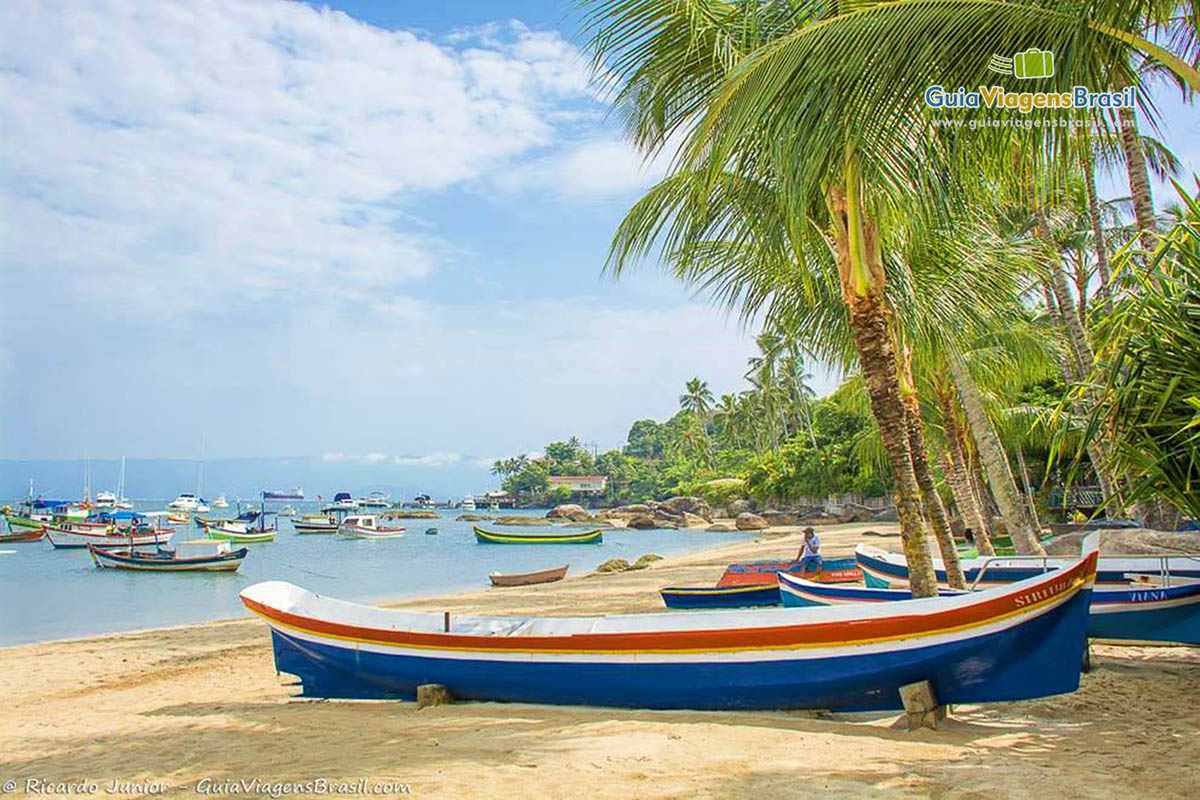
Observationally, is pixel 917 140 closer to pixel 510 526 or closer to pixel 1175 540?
pixel 1175 540

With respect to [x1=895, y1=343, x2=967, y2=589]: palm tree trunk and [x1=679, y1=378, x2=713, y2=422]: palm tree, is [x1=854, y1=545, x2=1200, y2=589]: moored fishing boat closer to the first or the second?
[x1=895, y1=343, x2=967, y2=589]: palm tree trunk

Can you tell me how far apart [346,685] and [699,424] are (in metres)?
86.7

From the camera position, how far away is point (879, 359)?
698 cm

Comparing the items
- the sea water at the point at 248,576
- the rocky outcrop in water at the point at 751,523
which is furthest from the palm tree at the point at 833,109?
the rocky outcrop in water at the point at 751,523

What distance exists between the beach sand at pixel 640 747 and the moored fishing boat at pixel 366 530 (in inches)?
2241

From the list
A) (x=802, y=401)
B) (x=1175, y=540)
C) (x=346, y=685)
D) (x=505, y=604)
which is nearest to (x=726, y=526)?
(x=802, y=401)

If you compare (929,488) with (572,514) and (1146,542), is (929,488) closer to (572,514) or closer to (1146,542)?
(1146,542)

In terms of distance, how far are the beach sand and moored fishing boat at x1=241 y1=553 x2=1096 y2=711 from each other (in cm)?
20

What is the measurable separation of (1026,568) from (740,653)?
5.43 meters

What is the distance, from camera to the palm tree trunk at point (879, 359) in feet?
22.5

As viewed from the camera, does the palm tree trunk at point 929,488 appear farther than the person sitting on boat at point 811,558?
No

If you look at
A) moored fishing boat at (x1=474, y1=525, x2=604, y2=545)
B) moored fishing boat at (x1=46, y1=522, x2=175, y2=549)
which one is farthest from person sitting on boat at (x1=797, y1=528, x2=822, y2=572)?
moored fishing boat at (x1=46, y1=522, x2=175, y2=549)

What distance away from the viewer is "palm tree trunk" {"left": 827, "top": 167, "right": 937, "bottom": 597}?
22.5ft

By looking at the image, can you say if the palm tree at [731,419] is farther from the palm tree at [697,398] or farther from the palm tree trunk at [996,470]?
the palm tree trunk at [996,470]
